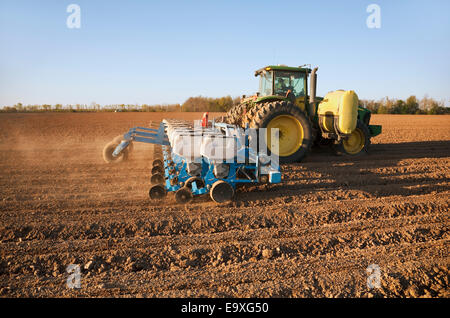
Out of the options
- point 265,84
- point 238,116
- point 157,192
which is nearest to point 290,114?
point 265,84

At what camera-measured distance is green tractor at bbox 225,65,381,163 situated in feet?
20.2

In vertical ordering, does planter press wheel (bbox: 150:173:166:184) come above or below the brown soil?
above

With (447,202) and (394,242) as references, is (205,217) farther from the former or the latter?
(447,202)

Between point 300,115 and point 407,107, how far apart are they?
41853 millimetres

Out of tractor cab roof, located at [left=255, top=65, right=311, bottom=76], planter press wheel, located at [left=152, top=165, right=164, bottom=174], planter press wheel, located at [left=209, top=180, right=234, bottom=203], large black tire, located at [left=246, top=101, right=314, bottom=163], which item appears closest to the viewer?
planter press wheel, located at [left=209, top=180, right=234, bottom=203]

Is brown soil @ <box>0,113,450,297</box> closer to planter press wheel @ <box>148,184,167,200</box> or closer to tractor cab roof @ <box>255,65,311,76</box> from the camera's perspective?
planter press wheel @ <box>148,184,167,200</box>

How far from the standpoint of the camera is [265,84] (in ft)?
23.9

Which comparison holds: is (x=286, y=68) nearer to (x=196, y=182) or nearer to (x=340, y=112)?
(x=340, y=112)

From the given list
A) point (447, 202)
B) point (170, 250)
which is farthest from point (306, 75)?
point (170, 250)

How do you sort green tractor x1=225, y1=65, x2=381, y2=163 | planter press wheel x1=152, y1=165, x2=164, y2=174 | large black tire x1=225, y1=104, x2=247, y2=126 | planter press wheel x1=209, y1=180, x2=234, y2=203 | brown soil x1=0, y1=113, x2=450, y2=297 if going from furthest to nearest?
large black tire x1=225, y1=104, x2=247, y2=126 → green tractor x1=225, y1=65, x2=381, y2=163 → planter press wheel x1=152, y1=165, x2=164, y2=174 → planter press wheel x1=209, y1=180, x2=234, y2=203 → brown soil x1=0, y1=113, x2=450, y2=297

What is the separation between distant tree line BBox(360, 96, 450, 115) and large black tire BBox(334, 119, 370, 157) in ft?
115

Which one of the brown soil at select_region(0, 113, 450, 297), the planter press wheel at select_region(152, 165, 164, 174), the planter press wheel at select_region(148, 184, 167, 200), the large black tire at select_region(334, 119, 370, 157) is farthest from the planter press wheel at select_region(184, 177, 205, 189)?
the large black tire at select_region(334, 119, 370, 157)

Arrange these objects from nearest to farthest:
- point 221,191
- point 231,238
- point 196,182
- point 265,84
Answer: point 231,238 → point 221,191 → point 196,182 → point 265,84

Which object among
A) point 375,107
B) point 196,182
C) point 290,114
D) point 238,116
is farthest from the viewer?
point 375,107
